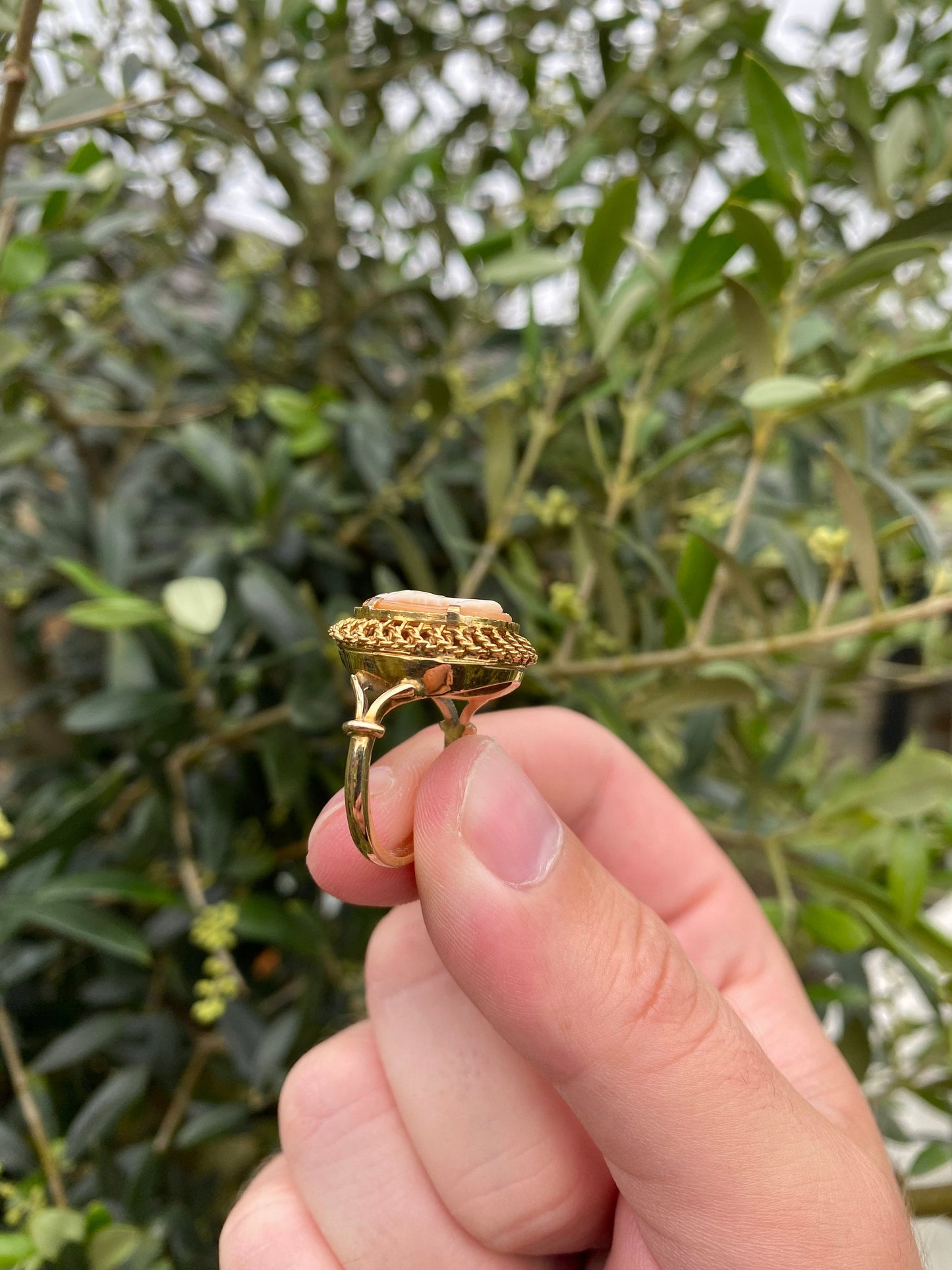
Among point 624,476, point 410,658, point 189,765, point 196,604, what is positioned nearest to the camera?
point 410,658

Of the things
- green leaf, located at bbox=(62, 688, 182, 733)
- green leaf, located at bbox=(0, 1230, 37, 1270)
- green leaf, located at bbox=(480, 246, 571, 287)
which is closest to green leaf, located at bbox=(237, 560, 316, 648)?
green leaf, located at bbox=(62, 688, 182, 733)

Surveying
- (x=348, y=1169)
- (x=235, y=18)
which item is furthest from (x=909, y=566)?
(x=235, y=18)

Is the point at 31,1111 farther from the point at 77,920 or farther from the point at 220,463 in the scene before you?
the point at 220,463

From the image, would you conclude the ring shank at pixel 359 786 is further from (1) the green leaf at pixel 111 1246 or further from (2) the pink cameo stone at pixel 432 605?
(1) the green leaf at pixel 111 1246

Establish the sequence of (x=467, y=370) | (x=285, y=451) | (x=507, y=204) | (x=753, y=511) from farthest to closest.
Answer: (x=467, y=370) → (x=507, y=204) → (x=753, y=511) → (x=285, y=451)

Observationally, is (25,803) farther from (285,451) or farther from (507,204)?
(507,204)

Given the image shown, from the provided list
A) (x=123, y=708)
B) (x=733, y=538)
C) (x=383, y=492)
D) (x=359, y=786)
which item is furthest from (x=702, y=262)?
(x=123, y=708)
